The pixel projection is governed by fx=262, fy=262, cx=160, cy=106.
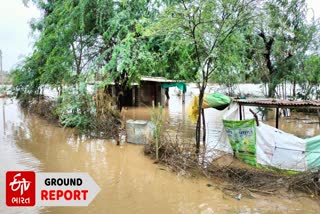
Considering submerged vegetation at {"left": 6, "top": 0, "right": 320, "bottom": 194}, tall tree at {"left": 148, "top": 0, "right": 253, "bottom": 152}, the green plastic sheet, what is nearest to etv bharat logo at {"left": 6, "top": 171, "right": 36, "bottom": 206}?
submerged vegetation at {"left": 6, "top": 0, "right": 320, "bottom": 194}

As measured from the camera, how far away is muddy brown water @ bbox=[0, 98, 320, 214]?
13.3ft

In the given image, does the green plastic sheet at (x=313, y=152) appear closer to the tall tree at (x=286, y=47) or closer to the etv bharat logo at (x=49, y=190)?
the etv bharat logo at (x=49, y=190)

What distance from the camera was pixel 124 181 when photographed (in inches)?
205

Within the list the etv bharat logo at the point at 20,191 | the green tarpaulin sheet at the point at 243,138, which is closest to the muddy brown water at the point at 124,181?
the etv bharat logo at the point at 20,191

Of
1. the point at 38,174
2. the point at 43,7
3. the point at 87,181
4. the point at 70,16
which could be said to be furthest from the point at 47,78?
the point at 87,181

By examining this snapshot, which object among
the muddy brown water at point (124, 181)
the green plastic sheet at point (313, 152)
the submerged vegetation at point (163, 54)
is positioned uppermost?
the submerged vegetation at point (163, 54)

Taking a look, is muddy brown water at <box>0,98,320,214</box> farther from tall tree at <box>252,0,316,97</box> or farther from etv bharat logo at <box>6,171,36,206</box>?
tall tree at <box>252,0,316,97</box>

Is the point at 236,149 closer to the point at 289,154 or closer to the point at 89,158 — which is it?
the point at 289,154

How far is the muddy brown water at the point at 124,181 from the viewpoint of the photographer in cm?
406

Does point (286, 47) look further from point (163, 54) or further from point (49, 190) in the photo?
point (49, 190)

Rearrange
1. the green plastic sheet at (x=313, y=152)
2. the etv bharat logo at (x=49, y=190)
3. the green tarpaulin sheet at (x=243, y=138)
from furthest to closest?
the green tarpaulin sheet at (x=243, y=138), the green plastic sheet at (x=313, y=152), the etv bharat logo at (x=49, y=190)

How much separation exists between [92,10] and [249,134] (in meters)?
6.86

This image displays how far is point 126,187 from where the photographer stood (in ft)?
16.1

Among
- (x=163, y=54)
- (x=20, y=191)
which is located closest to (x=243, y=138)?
(x=163, y=54)
